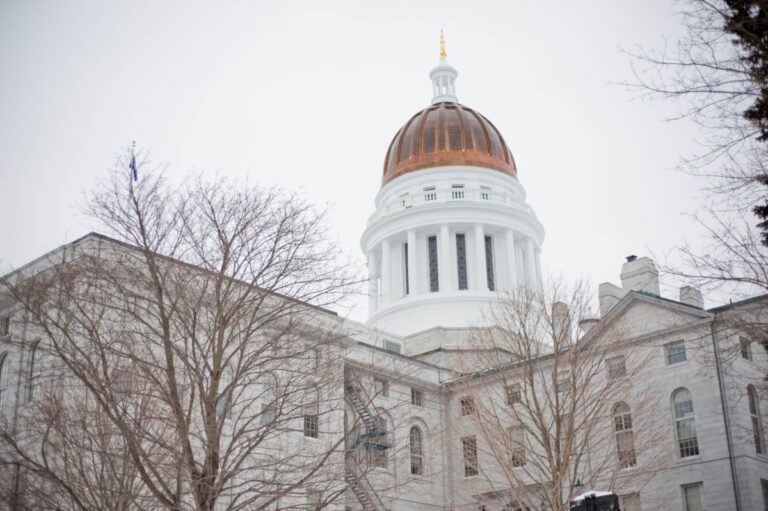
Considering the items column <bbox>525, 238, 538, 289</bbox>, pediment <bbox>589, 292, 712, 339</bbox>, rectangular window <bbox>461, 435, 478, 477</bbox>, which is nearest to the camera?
rectangular window <bbox>461, 435, 478, 477</bbox>

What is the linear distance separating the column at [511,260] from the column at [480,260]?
170 cm

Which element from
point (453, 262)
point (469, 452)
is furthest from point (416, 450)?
point (453, 262)

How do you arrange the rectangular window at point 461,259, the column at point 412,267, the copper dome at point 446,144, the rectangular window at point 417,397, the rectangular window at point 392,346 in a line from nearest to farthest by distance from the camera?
the rectangular window at point 417,397
the rectangular window at point 392,346
the column at point 412,267
the rectangular window at point 461,259
the copper dome at point 446,144

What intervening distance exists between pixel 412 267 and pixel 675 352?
25.8 m

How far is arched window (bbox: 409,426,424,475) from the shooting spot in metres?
49.5

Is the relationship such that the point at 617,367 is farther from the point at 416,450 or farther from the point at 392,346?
the point at 392,346

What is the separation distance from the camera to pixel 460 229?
65.4 m

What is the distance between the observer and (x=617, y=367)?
41094mm

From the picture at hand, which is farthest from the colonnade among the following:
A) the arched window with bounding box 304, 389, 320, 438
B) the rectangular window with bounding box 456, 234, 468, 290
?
the arched window with bounding box 304, 389, 320, 438

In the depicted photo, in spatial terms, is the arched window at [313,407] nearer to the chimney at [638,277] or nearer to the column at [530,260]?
the chimney at [638,277]

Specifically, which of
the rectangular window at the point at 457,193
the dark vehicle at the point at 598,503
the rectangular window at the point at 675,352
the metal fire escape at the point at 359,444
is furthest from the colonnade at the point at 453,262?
the dark vehicle at the point at 598,503

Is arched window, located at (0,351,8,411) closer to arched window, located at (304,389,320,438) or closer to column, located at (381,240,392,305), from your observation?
arched window, located at (304,389,320,438)

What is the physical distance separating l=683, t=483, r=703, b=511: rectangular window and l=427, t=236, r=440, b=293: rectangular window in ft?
89.3

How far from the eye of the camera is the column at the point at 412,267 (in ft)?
210
